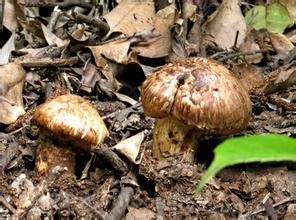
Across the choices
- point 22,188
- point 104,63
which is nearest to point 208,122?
point 22,188

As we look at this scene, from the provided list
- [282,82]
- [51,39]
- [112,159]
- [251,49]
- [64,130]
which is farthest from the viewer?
[251,49]

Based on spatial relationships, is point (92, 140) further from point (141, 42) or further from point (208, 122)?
point (141, 42)

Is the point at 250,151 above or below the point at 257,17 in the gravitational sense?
above

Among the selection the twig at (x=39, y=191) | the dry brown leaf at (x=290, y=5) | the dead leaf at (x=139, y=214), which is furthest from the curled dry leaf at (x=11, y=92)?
the dry brown leaf at (x=290, y=5)

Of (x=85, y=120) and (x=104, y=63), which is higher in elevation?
(x=85, y=120)

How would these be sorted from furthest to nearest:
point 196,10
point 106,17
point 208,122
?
point 196,10, point 106,17, point 208,122

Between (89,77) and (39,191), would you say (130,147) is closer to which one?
(39,191)

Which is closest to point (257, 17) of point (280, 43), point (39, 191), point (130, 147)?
point (280, 43)
